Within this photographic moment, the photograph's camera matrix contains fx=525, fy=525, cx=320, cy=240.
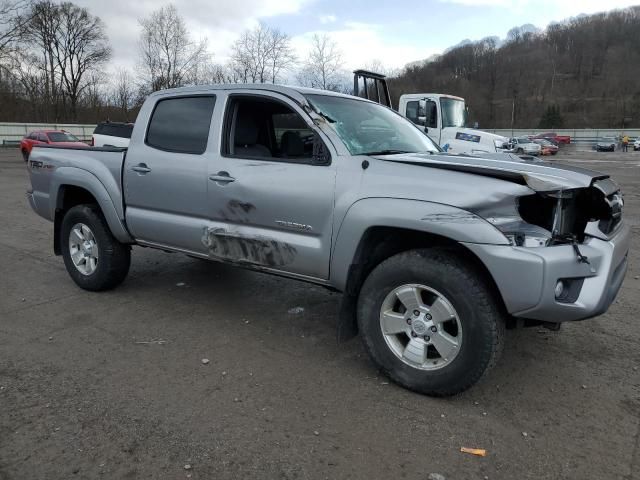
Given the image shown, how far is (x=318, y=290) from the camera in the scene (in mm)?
5418

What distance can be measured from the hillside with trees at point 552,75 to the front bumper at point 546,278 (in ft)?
338

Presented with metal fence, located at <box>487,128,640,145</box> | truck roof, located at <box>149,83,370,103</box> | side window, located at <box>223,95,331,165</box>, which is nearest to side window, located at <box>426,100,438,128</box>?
truck roof, located at <box>149,83,370,103</box>

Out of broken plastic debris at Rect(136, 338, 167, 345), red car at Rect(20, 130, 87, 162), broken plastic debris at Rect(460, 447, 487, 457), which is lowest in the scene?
broken plastic debris at Rect(460, 447, 487, 457)

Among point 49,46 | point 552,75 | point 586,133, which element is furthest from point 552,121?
point 49,46

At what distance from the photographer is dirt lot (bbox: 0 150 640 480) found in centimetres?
264

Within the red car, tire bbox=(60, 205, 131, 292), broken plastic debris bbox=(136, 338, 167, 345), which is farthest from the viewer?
the red car

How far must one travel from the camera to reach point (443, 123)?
14422 millimetres

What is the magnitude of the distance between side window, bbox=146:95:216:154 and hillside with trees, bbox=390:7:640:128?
102293 millimetres

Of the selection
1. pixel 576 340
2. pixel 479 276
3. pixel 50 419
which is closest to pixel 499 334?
pixel 479 276

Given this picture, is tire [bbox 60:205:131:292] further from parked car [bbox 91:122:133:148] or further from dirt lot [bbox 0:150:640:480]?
parked car [bbox 91:122:133:148]

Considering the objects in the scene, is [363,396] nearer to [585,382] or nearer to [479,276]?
[479,276]

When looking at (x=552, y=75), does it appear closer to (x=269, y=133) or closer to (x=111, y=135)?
(x=111, y=135)

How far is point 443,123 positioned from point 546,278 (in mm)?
12345

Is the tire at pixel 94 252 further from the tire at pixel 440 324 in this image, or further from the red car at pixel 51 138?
the red car at pixel 51 138
